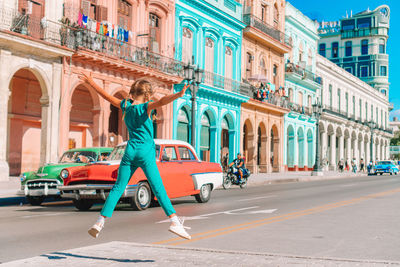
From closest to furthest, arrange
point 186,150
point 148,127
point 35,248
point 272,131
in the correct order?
point 148,127 < point 35,248 < point 186,150 < point 272,131

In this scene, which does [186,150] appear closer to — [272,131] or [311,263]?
[311,263]

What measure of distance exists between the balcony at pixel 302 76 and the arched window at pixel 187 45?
15.6m

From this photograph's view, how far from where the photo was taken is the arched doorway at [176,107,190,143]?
30389mm

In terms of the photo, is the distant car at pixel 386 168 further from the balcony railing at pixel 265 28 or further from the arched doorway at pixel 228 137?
the arched doorway at pixel 228 137

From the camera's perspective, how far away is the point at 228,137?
120 ft

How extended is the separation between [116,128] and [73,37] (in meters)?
6.53

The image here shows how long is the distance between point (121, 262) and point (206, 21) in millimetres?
28400

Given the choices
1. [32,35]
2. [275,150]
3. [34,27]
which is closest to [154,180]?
[32,35]

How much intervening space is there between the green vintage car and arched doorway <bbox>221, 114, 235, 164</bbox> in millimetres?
21263

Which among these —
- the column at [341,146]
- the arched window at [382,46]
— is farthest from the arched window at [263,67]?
the arched window at [382,46]

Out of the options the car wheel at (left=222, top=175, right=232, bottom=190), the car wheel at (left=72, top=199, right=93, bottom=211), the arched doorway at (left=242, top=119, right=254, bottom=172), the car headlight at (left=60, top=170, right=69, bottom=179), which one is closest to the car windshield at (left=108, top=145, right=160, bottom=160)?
the car headlight at (left=60, top=170, right=69, bottom=179)

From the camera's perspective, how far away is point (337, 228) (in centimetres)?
861

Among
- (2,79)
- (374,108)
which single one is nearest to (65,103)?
(2,79)

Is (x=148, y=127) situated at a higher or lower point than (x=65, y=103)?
lower
